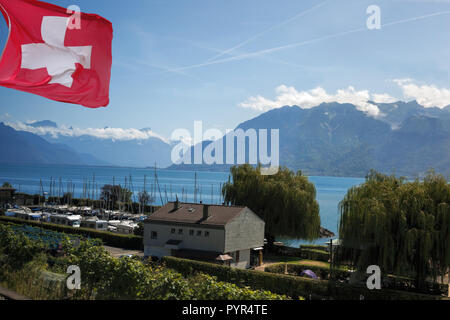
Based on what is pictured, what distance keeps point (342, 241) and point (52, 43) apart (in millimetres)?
22053

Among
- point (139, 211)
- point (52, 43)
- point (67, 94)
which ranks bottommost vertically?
point (139, 211)

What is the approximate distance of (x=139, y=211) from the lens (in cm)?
8638

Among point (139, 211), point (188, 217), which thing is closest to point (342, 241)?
point (188, 217)

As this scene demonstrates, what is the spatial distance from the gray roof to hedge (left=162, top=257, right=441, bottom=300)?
18.0 feet

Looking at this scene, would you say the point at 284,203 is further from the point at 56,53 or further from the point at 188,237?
the point at 56,53

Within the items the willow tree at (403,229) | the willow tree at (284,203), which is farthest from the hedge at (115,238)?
the willow tree at (403,229)

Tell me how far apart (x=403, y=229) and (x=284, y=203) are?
68.4ft

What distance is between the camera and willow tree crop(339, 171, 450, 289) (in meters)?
23.6

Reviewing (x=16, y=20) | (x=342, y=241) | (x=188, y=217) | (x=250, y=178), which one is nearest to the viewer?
(x=16, y=20)

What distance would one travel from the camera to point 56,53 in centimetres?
919

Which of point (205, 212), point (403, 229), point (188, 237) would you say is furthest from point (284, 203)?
point (403, 229)

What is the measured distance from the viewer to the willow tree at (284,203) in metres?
44.4

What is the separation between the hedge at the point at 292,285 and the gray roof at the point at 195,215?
18.0 feet
